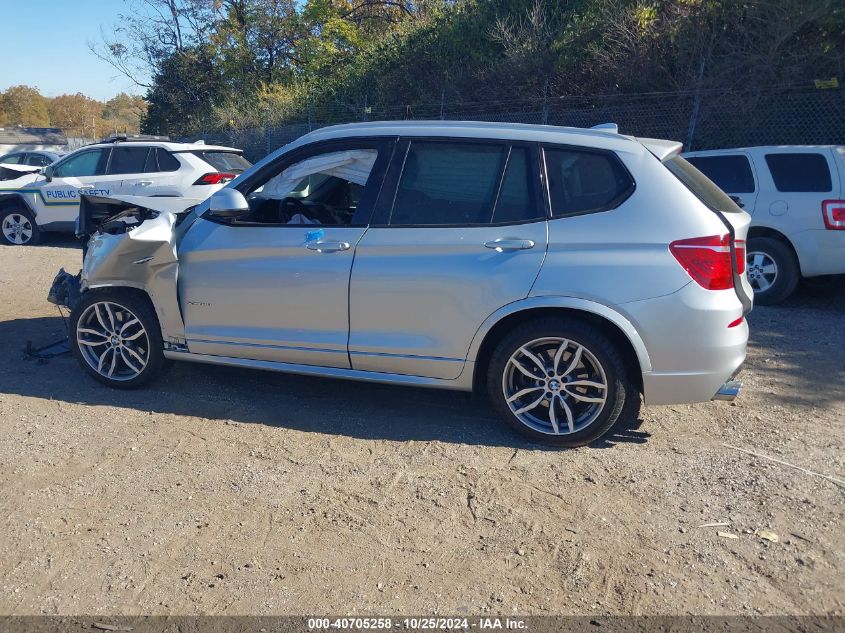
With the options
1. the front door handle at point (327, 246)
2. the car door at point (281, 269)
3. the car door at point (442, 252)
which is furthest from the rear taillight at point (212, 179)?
the car door at point (442, 252)

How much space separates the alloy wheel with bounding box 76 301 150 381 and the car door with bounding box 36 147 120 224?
6910mm

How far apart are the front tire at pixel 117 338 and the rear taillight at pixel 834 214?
6.67 metres

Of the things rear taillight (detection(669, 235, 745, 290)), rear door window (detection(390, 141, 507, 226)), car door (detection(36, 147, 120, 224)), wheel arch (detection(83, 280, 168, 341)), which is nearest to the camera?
rear taillight (detection(669, 235, 745, 290))

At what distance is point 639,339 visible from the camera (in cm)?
408

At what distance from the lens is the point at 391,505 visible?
370 cm

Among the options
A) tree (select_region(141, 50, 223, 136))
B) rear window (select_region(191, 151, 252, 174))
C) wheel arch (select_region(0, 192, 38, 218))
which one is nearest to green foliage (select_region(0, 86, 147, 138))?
tree (select_region(141, 50, 223, 136))

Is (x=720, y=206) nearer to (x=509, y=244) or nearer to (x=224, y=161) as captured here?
(x=509, y=244)

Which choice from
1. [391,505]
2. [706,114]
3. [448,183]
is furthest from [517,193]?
[706,114]

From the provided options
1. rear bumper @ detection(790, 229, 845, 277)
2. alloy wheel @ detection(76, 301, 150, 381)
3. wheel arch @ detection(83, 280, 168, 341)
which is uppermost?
rear bumper @ detection(790, 229, 845, 277)

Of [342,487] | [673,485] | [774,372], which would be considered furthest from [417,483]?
[774,372]

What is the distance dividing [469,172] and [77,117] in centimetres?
7109

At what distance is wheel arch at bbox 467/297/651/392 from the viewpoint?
4.08 metres

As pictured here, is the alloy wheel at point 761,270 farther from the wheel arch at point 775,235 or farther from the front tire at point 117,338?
the front tire at point 117,338

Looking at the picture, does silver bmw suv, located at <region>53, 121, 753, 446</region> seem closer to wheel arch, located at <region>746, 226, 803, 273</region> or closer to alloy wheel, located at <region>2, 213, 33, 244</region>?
wheel arch, located at <region>746, 226, 803, 273</region>
